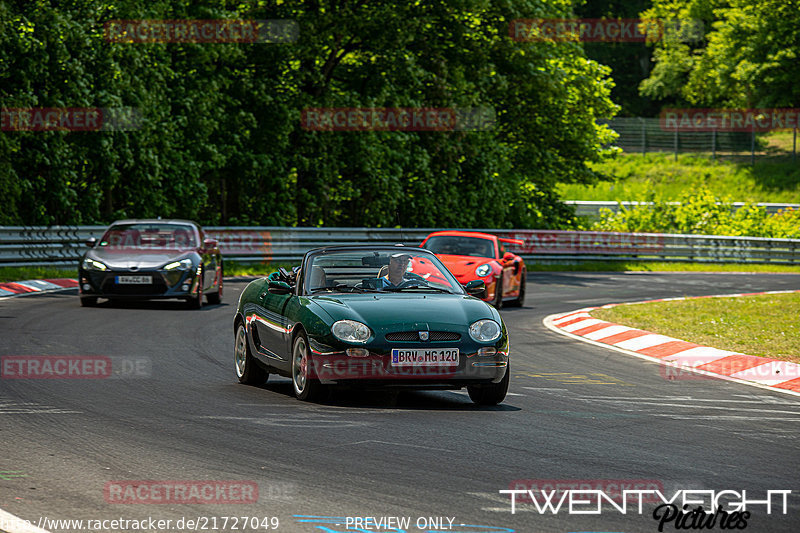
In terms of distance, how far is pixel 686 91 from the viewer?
3002 inches

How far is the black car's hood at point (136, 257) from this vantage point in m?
18.8

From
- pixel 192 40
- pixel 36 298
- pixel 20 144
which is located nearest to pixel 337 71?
pixel 192 40

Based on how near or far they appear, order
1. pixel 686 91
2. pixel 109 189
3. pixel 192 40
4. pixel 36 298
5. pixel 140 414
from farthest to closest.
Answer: pixel 686 91
pixel 192 40
pixel 109 189
pixel 36 298
pixel 140 414

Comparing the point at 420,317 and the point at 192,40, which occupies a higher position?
the point at 192,40

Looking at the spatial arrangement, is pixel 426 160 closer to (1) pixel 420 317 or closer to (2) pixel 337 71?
(2) pixel 337 71

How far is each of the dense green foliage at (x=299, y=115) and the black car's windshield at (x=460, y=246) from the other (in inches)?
385

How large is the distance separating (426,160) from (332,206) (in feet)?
10.9

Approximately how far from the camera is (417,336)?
31.3 ft

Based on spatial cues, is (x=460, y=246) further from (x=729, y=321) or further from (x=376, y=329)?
(x=376, y=329)

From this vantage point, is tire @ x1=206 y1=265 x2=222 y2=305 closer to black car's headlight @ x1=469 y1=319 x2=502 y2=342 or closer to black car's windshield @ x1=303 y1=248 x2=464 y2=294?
black car's windshield @ x1=303 y1=248 x2=464 y2=294

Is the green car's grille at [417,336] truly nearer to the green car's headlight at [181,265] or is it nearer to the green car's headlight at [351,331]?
the green car's headlight at [351,331]

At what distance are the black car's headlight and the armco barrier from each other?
14.5 meters

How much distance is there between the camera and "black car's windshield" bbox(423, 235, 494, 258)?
72.5 ft

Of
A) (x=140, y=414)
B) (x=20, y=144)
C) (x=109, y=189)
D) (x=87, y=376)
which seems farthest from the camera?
(x=109, y=189)
